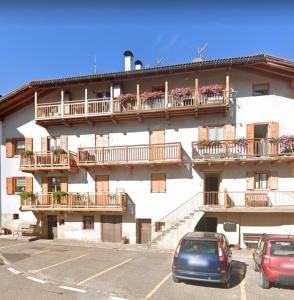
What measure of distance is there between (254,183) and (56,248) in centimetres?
1273

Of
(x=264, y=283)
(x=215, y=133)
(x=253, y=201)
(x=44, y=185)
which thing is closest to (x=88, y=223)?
(x=44, y=185)

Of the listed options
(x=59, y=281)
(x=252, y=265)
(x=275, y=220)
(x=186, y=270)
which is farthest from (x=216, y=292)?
(x=275, y=220)

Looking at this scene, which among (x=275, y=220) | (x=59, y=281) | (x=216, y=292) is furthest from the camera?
Result: (x=275, y=220)

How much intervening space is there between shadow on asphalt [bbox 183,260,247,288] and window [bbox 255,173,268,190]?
5852 millimetres

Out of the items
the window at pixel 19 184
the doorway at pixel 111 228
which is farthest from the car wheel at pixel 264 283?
the window at pixel 19 184

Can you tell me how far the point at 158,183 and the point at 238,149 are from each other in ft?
18.3

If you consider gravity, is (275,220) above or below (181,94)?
below

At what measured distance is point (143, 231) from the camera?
1920 centimetres

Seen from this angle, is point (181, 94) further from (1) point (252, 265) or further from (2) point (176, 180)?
(1) point (252, 265)

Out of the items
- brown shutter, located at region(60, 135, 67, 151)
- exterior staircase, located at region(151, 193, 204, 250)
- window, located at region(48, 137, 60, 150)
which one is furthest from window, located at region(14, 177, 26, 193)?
exterior staircase, located at region(151, 193, 204, 250)

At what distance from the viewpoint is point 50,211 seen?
2070 cm

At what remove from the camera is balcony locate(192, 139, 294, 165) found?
16.5m

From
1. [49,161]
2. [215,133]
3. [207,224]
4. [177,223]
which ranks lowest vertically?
[207,224]

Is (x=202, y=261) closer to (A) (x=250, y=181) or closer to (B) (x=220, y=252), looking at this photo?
(B) (x=220, y=252)
